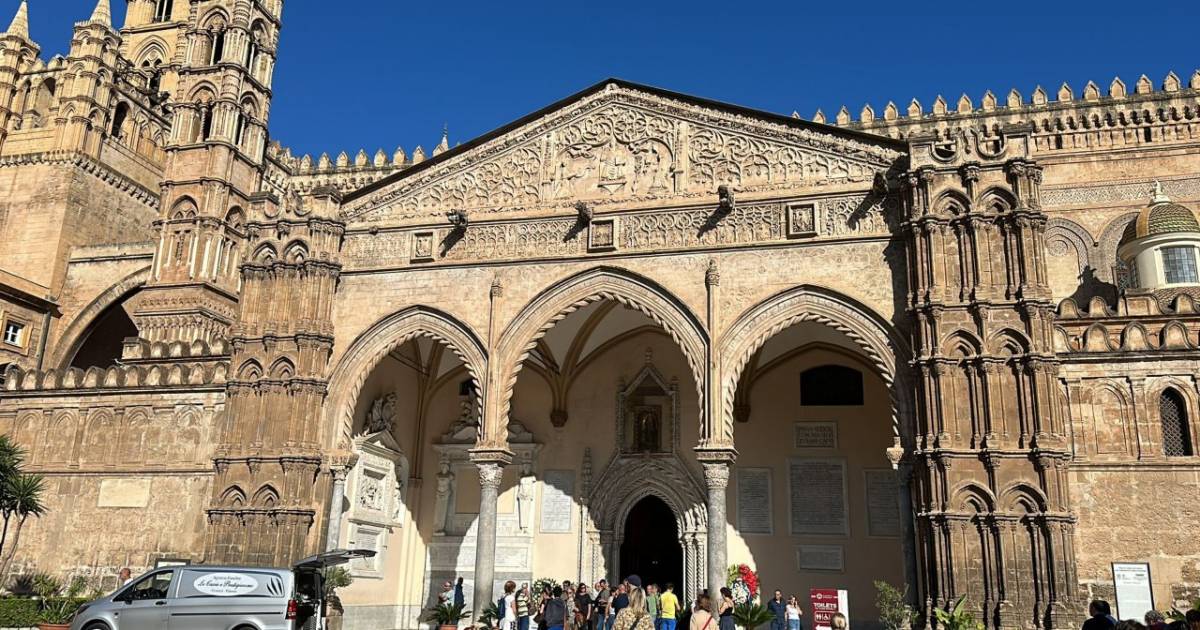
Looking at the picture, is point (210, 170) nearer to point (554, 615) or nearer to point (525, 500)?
point (525, 500)

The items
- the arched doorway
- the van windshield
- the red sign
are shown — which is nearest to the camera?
the van windshield

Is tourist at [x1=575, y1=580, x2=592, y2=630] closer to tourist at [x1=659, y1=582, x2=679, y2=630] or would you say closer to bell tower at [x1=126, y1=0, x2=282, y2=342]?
tourist at [x1=659, y1=582, x2=679, y2=630]

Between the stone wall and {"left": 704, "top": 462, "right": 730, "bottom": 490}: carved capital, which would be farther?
the stone wall

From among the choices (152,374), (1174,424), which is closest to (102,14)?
(152,374)

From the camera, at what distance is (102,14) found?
38.5 metres

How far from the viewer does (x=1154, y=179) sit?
1094 inches

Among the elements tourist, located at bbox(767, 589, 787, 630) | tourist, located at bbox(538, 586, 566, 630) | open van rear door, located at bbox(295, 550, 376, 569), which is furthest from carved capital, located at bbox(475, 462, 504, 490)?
tourist, located at bbox(767, 589, 787, 630)

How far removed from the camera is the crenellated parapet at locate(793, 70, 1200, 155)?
28.3 metres

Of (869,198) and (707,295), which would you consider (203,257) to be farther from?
(869,198)

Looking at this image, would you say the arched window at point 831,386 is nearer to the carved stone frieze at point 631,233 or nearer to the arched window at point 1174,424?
the carved stone frieze at point 631,233

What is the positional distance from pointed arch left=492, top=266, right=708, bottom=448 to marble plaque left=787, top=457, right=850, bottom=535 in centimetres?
352

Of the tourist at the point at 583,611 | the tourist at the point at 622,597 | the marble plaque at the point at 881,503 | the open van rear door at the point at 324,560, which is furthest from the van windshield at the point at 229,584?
the marble plaque at the point at 881,503

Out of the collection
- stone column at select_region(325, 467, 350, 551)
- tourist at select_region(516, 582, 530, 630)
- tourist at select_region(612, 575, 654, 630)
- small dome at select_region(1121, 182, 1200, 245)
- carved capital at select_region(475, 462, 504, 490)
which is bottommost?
tourist at select_region(516, 582, 530, 630)

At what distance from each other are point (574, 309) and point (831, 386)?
6.19 meters
